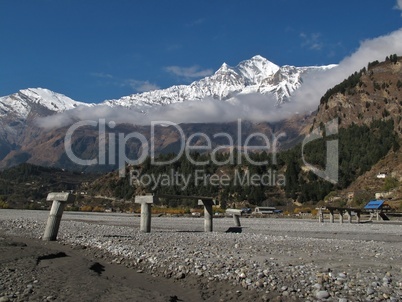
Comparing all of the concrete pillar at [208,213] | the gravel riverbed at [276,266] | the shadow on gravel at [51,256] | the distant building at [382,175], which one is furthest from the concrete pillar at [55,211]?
the distant building at [382,175]

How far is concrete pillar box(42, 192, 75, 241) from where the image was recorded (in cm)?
1512

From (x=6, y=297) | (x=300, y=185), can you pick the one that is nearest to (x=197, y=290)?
(x=6, y=297)

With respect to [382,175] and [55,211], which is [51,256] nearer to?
[55,211]

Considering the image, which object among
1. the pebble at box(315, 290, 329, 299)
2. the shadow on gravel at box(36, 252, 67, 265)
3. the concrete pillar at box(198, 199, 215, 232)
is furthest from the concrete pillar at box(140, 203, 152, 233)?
the pebble at box(315, 290, 329, 299)

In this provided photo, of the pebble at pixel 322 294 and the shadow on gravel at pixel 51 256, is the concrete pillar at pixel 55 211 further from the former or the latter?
the pebble at pixel 322 294

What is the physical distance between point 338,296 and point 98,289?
159 inches

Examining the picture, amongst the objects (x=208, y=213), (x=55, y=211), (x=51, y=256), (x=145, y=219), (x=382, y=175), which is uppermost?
(x=382, y=175)

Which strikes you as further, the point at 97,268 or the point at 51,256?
the point at 51,256

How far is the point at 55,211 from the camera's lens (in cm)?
1528

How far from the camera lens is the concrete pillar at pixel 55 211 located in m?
15.1

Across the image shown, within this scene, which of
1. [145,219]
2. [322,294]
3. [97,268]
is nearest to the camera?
[322,294]

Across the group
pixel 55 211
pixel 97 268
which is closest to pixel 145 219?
pixel 55 211

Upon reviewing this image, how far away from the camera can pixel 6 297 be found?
6.95 metres

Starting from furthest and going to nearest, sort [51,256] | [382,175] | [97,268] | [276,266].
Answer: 1. [382,175]
2. [51,256]
3. [97,268]
4. [276,266]
